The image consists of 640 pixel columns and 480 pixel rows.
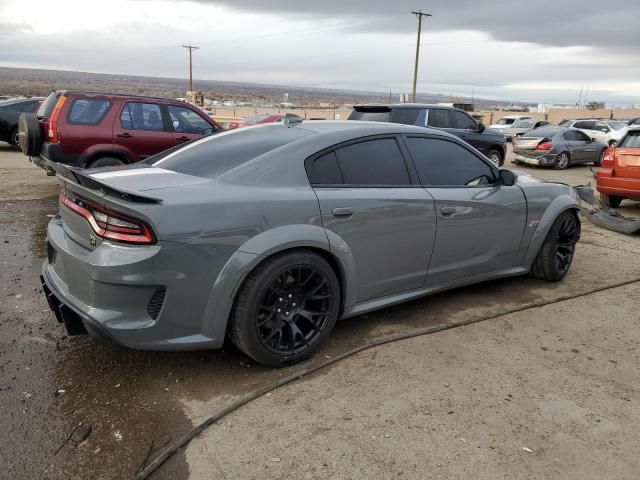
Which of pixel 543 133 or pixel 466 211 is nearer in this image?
pixel 466 211

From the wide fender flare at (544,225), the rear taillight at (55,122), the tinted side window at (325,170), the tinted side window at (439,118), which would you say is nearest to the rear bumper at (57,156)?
the rear taillight at (55,122)

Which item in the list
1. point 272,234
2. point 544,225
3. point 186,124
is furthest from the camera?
point 186,124

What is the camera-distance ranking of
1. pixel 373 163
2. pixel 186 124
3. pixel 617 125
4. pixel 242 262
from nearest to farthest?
1. pixel 242 262
2. pixel 373 163
3. pixel 186 124
4. pixel 617 125

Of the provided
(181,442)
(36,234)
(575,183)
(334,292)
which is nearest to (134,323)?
(181,442)

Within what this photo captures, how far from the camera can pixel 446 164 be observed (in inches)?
165

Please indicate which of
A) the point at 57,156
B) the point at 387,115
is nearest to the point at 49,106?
the point at 57,156

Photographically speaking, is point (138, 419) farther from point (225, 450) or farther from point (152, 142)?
point (152, 142)

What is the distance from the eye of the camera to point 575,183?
41.8 feet

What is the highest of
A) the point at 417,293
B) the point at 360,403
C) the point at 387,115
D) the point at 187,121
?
the point at 387,115

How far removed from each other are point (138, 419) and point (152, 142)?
6.60m

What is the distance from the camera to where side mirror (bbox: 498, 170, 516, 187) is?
4.47 metres

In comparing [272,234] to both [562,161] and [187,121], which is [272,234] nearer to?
[187,121]

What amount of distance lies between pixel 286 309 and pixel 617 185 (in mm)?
7293

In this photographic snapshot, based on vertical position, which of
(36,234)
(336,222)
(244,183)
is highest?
(244,183)
